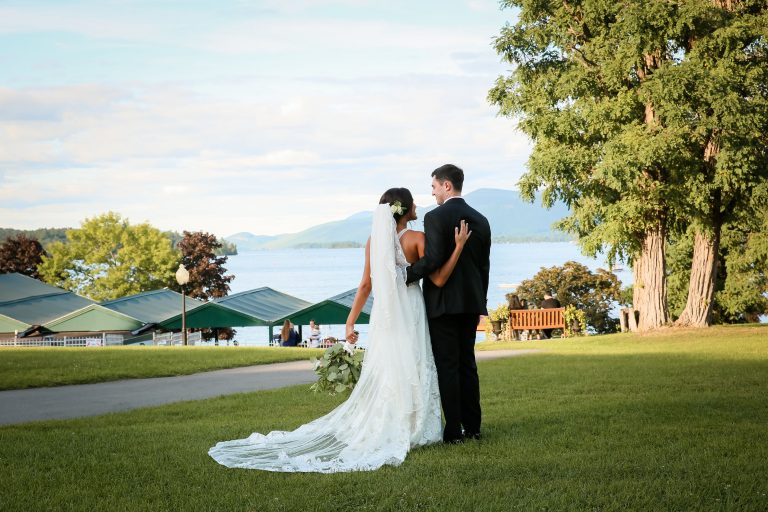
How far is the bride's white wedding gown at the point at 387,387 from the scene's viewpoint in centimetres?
755

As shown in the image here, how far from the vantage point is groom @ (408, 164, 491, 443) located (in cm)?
771

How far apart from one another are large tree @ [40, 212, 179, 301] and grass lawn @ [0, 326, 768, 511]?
53945 millimetres

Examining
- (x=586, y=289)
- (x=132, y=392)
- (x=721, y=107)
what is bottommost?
(x=132, y=392)

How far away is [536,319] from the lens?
30906 mm

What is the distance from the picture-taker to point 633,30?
2302 centimetres

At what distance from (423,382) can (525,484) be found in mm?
1811

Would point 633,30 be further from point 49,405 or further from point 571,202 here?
point 49,405

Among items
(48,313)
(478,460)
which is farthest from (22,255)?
(478,460)

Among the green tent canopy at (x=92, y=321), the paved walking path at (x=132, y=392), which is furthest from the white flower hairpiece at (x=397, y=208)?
the green tent canopy at (x=92, y=321)

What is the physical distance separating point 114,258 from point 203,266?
875 centimetres

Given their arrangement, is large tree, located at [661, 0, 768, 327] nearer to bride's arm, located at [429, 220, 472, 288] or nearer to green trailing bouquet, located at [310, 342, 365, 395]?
bride's arm, located at [429, 220, 472, 288]

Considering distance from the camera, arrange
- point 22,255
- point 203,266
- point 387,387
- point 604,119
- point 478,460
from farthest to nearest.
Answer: point 22,255 < point 203,266 < point 604,119 < point 387,387 < point 478,460

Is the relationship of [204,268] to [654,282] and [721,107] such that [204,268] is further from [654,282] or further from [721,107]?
[721,107]

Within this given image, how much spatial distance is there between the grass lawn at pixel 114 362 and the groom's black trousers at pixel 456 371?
31.0 ft
